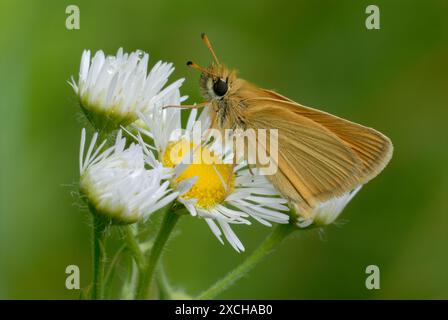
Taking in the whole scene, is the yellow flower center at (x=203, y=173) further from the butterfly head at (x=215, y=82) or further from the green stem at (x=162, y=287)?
the green stem at (x=162, y=287)

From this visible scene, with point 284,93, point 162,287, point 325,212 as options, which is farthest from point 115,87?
point 284,93

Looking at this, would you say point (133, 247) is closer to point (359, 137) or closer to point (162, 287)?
point (162, 287)

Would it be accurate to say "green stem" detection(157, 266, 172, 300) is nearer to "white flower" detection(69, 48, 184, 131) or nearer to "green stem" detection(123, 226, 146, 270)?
"green stem" detection(123, 226, 146, 270)

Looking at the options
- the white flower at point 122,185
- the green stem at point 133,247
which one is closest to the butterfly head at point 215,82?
the white flower at point 122,185

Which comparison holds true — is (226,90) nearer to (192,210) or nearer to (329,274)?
(192,210)
